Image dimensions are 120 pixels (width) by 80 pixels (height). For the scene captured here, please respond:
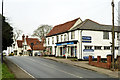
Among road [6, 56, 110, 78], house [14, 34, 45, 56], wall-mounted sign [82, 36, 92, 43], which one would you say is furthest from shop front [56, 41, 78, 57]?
house [14, 34, 45, 56]

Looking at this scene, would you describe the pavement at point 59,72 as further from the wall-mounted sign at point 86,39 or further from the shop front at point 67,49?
the shop front at point 67,49

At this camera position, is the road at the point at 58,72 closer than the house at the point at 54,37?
Yes

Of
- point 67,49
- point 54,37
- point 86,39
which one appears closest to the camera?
point 86,39

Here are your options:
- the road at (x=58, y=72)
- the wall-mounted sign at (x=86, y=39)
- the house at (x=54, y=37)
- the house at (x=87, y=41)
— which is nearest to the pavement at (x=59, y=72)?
the road at (x=58, y=72)

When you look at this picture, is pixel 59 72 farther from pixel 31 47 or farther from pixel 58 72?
pixel 31 47

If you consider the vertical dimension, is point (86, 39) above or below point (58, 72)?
above

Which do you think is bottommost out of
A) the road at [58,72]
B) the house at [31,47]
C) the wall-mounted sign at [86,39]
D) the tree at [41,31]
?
the road at [58,72]

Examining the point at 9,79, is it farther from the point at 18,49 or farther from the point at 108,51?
the point at 18,49

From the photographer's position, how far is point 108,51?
121 feet

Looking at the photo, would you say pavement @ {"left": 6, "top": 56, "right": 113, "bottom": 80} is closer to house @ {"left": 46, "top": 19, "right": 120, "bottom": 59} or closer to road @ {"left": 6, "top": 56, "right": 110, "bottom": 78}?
road @ {"left": 6, "top": 56, "right": 110, "bottom": 78}

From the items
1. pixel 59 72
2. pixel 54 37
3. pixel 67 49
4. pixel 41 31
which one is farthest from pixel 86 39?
pixel 41 31

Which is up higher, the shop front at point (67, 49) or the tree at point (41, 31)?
the tree at point (41, 31)

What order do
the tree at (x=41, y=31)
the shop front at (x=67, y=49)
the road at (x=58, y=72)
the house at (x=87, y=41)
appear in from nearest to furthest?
the road at (x=58, y=72) → the house at (x=87, y=41) → the shop front at (x=67, y=49) → the tree at (x=41, y=31)

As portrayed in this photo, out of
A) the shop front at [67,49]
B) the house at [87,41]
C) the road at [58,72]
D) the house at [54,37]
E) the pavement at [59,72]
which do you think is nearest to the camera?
the pavement at [59,72]
